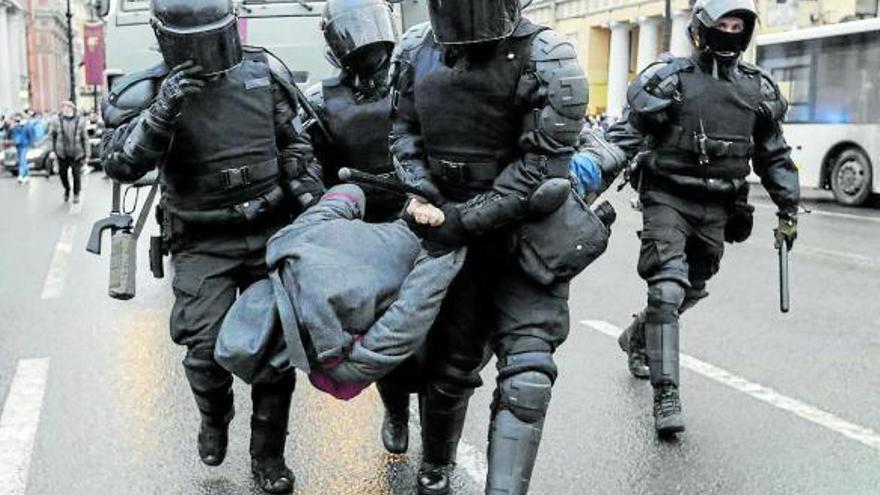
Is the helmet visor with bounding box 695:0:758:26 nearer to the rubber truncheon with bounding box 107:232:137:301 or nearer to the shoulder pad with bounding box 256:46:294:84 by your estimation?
the shoulder pad with bounding box 256:46:294:84

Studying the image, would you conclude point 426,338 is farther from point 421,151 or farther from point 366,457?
point 366,457

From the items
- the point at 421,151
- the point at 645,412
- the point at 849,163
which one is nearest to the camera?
the point at 421,151

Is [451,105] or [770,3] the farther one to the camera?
[770,3]

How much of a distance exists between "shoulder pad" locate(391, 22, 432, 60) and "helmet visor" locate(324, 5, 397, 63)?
31.6 inches

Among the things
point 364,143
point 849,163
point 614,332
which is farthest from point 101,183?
point 364,143

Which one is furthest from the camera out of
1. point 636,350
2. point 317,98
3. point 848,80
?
point 848,80

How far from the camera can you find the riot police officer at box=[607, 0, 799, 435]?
492 cm

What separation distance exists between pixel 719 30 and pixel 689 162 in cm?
62

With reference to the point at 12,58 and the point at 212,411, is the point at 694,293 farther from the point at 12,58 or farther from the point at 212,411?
the point at 12,58

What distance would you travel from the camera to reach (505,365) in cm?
349

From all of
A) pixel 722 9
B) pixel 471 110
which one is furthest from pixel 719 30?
pixel 471 110

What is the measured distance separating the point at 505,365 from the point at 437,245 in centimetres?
44

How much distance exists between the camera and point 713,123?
16.2ft

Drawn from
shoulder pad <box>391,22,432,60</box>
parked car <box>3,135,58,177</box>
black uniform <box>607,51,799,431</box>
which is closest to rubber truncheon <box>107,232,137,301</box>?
shoulder pad <box>391,22,432,60</box>
